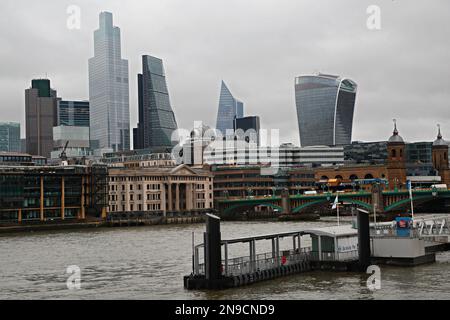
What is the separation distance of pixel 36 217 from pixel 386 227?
74430mm

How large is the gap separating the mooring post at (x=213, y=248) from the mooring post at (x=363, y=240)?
10.7 meters

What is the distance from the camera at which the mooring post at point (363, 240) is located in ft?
147

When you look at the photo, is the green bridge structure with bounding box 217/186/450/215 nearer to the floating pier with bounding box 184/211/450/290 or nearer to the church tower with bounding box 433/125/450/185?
the church tower with bounding box 433/125/450/185

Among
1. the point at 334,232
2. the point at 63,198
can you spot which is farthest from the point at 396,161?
the point at 334,232

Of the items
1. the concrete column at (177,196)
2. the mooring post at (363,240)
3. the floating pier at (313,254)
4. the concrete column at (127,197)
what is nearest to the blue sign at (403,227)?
the floating pier at (313,254)

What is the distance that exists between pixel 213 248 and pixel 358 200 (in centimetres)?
8744

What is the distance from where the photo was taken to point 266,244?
68.0m

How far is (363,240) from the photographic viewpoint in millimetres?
44969

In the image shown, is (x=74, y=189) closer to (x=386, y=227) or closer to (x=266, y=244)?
(x=266, y=244)

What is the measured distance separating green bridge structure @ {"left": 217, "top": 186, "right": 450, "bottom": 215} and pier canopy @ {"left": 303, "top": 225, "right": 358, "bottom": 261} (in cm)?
5854

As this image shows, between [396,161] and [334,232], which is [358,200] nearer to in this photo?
[396,161]

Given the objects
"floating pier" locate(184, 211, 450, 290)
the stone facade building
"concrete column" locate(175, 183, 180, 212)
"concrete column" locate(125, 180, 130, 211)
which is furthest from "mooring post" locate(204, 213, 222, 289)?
"concrete column" locate(175, 183, 180, 212)
